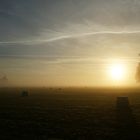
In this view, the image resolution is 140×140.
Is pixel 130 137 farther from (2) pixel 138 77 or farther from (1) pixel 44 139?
(2) pixel 138 77

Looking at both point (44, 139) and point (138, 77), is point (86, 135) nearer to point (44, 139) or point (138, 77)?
point (44, 139)

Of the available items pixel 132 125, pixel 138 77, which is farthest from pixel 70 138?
pixel 138 77

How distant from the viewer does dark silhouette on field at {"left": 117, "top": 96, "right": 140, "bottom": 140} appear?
21.8 metres

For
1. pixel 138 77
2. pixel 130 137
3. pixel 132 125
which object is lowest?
pixel 130 137

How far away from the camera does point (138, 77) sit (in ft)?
419

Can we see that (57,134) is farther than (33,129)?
No

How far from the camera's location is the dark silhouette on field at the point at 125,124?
21.8 metres

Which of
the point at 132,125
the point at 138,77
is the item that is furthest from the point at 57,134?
the point at 138,77

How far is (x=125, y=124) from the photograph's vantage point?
1046 inches

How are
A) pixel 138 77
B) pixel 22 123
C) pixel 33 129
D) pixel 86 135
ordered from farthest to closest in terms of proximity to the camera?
pixel 138 77 → pixel 22 123 → pixel 33 129 → pixel 86 135

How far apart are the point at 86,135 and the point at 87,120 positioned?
Result: 740 centimetres

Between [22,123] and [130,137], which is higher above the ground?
[22,123]

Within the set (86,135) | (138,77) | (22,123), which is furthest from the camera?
(138,77)

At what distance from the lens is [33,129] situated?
24750mm
